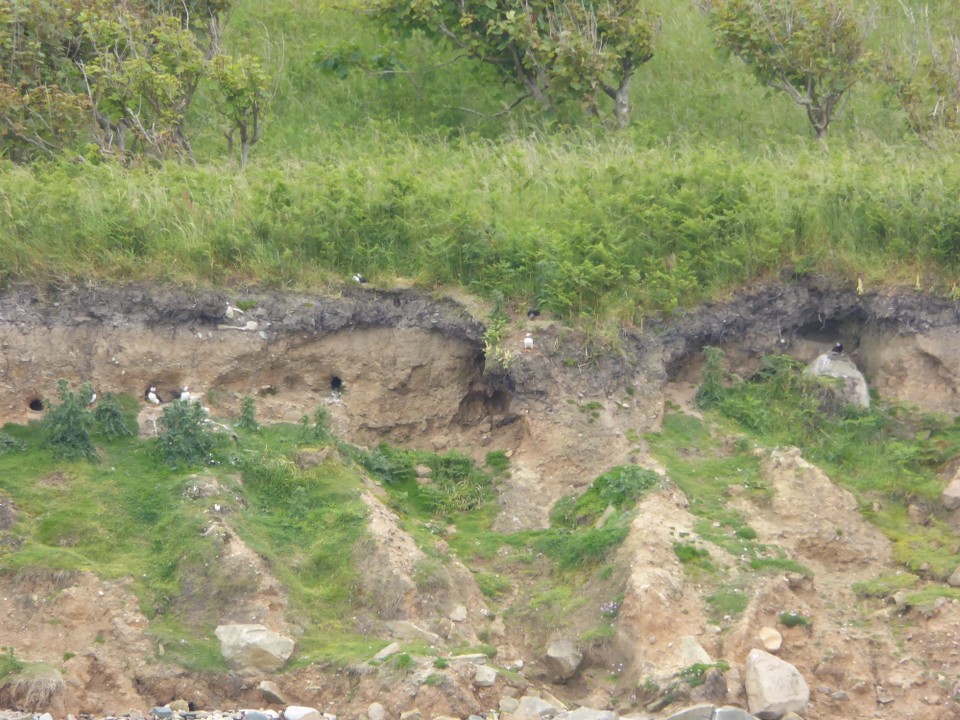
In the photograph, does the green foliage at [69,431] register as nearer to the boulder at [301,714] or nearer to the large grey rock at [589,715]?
the boulder at [301,714]

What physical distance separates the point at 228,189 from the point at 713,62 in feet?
25.5

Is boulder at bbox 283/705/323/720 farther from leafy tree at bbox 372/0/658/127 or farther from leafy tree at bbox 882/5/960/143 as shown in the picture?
leafy tree at bbox 882/5/960/143

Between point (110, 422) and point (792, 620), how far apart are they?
4880 millimetres

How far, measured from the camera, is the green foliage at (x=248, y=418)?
10.9 m

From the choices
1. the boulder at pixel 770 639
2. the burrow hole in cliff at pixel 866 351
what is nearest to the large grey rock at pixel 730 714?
the boulder at pixel 770 639

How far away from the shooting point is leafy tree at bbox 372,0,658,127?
1552cm

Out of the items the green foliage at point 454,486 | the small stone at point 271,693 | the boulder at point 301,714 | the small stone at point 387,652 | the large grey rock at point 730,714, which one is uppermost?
the large grey rock at point 730,714

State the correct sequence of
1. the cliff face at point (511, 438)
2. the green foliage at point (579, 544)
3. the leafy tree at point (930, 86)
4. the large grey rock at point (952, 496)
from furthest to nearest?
the leafy tree at point (930, 86) → the large grey rock at point (952, 496) → the green foliage at point (579, 544) → the cliff face at point (511, 438)

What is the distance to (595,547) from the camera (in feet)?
32.8

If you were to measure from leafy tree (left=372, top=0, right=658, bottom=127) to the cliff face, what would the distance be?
14.1 ft

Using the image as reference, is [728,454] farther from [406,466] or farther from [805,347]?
[406,466]

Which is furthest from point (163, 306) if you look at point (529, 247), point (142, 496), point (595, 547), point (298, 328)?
point (595, 547)

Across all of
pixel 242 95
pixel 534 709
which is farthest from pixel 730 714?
pixel 242 95

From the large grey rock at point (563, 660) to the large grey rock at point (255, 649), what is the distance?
1.60 metres
